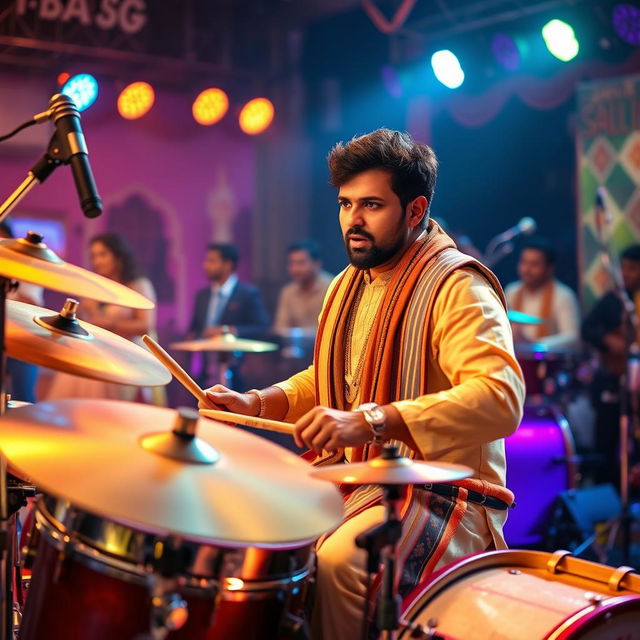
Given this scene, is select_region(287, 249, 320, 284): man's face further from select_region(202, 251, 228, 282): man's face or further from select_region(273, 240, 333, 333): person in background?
select_region(202, 251, 228, 282): man's face

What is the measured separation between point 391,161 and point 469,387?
2.52 feet

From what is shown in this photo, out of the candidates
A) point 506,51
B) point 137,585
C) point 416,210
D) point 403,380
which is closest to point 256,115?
point 506,51

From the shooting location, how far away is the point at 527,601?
2.18 meters

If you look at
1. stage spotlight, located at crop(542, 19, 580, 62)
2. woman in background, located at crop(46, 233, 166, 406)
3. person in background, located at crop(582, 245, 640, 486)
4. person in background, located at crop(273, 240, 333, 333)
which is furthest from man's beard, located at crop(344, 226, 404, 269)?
person in background, located at crop(273, 240, 333, 333)

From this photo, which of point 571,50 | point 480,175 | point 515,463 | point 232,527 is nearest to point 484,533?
point 232,527

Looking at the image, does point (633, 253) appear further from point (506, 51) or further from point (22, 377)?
point (22, 377)

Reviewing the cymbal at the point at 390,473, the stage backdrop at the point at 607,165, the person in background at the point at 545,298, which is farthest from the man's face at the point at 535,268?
the cymbal at the point at 390,473

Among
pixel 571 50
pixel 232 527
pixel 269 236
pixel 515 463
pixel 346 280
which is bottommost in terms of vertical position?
pixel 515 463

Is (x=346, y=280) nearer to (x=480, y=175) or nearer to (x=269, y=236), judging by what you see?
(x=480, y=175)

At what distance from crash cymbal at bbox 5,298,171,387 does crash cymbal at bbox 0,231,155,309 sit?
0.11 metres

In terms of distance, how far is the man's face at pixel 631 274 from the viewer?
22.8 ft

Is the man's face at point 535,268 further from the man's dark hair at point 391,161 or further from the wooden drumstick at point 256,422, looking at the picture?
the wooden drumstick at point 256,422

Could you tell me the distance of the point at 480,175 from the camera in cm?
937

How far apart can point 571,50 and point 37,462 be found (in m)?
6.58
